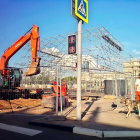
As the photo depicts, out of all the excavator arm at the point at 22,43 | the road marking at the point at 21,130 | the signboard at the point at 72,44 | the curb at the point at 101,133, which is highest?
the excavator arm at the point at 22,43

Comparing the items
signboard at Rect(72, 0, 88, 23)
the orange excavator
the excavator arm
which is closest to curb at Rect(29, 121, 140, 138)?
signboard at Rect(72, 0, 88, 23)

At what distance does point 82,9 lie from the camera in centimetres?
872

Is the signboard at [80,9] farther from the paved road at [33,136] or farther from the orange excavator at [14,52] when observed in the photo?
the orange excavator at [14,52]

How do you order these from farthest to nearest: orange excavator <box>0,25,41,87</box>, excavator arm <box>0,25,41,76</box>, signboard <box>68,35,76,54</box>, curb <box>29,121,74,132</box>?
1. excavator arm <box>0,25,41,76</box>
2. orange excavator <box>0,25,41,87</box>
3. signboard <box>68,35,76,54</box>
4. curb <box>29,121,74,132</box>

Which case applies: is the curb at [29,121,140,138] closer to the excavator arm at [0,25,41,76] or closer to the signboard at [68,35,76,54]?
the signboard at [68,35,76,54]

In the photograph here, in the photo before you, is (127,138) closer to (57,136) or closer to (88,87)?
(57,136)

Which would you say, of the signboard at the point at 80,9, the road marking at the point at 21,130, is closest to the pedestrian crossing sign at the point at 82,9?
the signboard at the point at 80,9

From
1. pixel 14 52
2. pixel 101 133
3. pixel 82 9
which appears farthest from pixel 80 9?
pixel 14 52

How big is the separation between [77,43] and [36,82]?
196 inches

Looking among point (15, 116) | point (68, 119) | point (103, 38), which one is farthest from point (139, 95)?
point (103, 38)

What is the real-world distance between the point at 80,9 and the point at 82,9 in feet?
0.55

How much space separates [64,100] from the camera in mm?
12570

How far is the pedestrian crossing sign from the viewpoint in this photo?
27.5 feet

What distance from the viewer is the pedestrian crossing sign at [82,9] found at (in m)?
8.38
